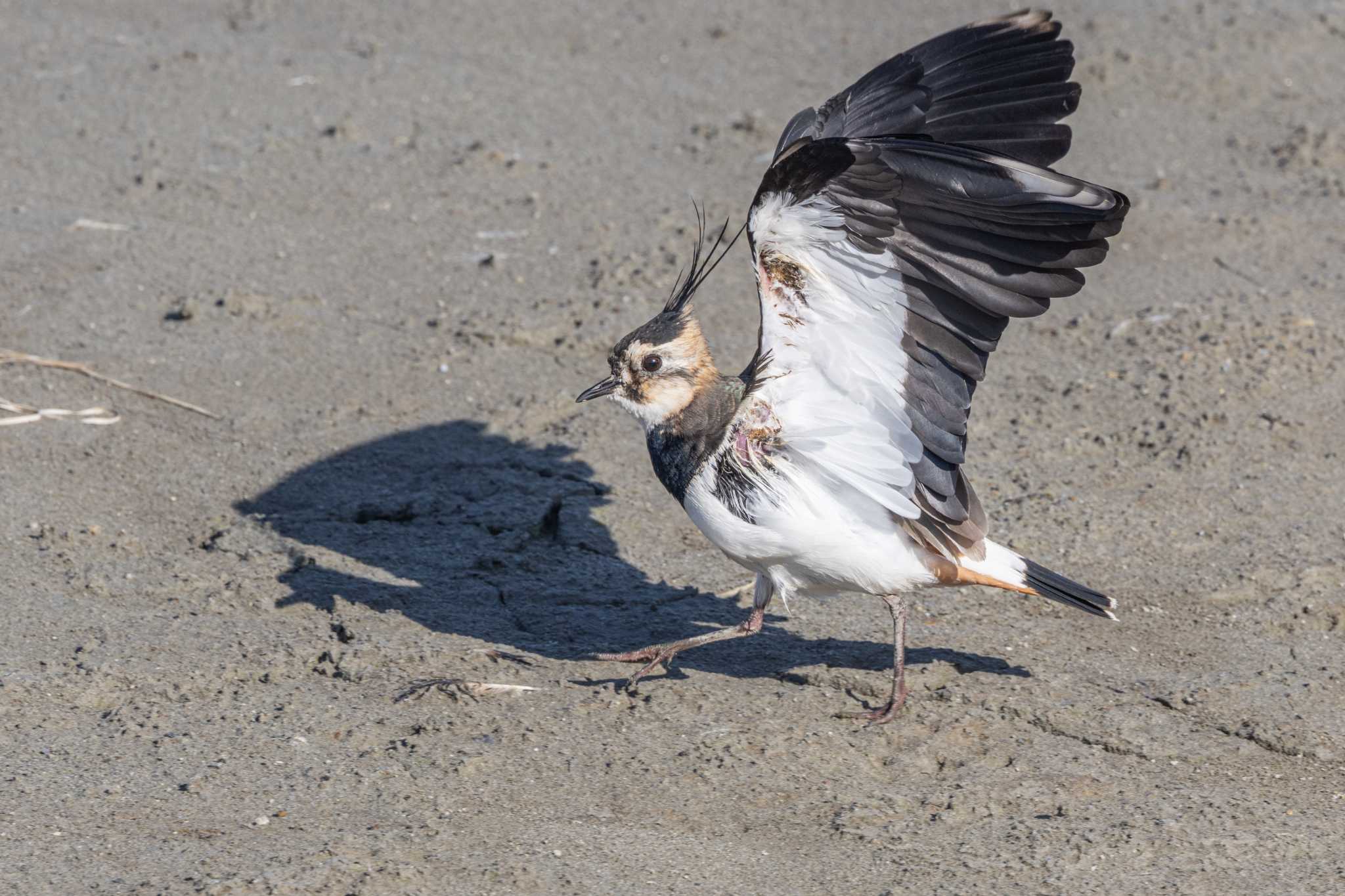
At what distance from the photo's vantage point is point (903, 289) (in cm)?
412

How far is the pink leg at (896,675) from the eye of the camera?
4387mm

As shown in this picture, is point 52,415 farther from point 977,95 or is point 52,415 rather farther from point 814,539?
point 977,95

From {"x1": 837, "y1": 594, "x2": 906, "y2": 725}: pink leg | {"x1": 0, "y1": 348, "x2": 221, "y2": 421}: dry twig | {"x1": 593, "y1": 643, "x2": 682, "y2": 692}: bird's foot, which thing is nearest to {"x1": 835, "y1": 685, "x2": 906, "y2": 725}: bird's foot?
{"x1": 837, "y1": 594, "x2": 906, "y2": 725}: pink leg

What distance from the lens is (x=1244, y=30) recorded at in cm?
957

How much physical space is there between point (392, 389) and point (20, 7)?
16.7 feet

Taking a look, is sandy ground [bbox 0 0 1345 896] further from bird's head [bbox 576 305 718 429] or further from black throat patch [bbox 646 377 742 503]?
bird's head [bbox 576 305 718 429]

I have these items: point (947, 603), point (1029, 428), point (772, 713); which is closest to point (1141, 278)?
point (1029, 428)

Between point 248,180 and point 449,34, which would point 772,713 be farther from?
point 449,34

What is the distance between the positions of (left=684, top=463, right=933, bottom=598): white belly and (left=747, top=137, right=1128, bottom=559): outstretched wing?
0.25 ft

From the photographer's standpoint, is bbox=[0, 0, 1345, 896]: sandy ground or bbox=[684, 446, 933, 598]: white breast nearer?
bbox=[0, 0, 1345, 896]: sandy ground

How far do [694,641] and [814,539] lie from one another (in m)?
0.55

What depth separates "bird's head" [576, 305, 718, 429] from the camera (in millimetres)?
4578

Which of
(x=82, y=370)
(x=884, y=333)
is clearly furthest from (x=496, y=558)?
(x=82, y=370)

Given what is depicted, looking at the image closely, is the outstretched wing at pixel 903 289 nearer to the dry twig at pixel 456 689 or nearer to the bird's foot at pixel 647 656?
the bird's foot at pixel 647 656
